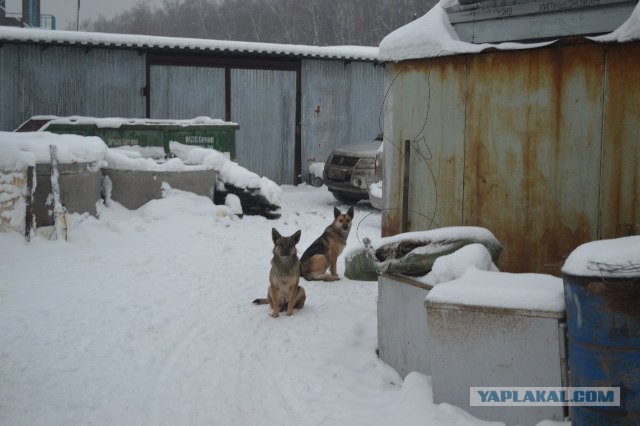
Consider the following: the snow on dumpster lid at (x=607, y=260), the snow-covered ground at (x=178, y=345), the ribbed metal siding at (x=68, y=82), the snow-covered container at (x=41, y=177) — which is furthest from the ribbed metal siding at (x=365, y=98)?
the snow on dumpster lid at (x=607, y=260)

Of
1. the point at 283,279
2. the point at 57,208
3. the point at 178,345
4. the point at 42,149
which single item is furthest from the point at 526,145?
the point at 42,149

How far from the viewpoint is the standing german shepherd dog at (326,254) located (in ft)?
29.7

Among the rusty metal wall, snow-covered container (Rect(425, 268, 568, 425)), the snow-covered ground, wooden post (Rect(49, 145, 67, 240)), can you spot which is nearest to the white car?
the snow-covered ground

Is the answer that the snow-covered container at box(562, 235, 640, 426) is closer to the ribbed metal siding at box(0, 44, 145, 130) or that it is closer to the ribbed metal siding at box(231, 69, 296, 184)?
the ribbed metal siding at box(0, 44, 145, 130)

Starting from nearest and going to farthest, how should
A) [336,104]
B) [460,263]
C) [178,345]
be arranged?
[460,263] < [178,345] < [336,104]

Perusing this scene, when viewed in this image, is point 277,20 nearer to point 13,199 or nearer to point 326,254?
point 13,199

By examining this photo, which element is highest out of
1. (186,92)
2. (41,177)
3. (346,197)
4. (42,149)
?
(186,92)

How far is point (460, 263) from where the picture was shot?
5.05 meters

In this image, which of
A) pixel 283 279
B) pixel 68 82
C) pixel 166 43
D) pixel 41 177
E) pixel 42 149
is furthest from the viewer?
pixel 166 43

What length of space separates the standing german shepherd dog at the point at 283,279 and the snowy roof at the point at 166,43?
11100 millimetres

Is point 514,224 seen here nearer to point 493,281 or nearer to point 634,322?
point 493,281

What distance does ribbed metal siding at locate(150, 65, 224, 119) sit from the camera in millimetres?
17766

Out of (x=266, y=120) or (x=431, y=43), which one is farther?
(x=266, y=120)

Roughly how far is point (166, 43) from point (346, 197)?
18.6 feet
